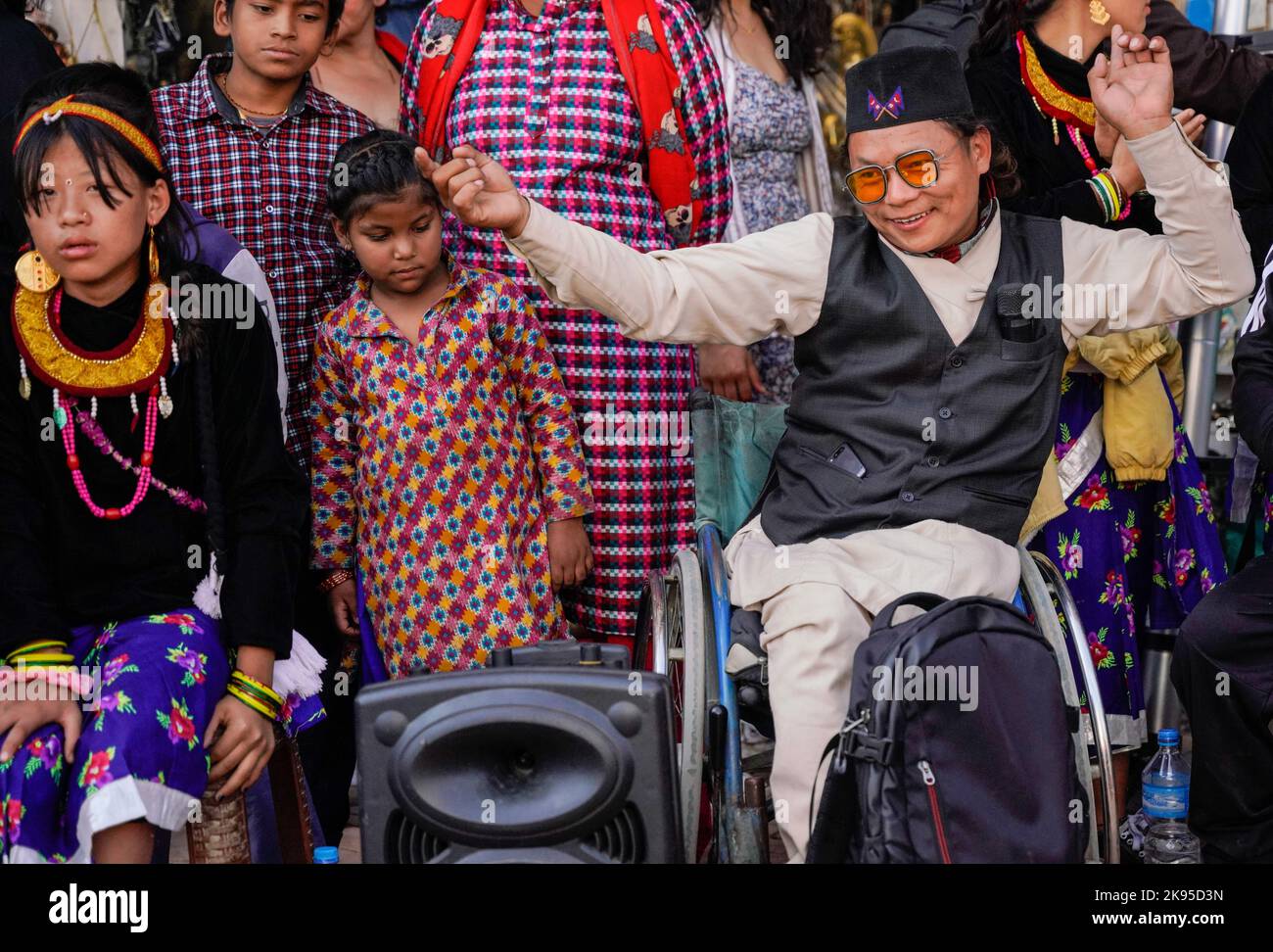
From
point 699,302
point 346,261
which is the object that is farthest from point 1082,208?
point 346,261

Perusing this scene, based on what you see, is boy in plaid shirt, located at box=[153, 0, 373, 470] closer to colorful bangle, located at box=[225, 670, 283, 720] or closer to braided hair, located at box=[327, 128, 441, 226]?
braided hair, located at box=[327, 128, 441, 226]

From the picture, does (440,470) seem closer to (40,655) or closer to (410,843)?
(40,655)

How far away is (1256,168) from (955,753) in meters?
1.90

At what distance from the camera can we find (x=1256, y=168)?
12.1ft

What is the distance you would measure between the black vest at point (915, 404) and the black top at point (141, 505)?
3.33ft

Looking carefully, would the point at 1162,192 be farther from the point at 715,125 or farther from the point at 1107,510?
the point at 715,125

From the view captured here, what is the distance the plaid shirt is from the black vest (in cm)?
126

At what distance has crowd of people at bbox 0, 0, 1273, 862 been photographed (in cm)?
288

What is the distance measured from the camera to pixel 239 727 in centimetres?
290

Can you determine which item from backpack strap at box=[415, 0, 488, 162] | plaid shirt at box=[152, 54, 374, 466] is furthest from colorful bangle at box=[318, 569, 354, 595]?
backpack strap at box=[415, 0, 488, 162]

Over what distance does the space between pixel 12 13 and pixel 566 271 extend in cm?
179

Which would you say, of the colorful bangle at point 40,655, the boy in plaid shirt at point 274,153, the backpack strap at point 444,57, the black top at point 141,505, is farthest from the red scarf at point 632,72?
the colorful bangle at point 40,655

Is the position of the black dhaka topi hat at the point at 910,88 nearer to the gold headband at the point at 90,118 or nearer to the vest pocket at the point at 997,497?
the vest pocket at the point at 997,497

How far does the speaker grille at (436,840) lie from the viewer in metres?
2.48
